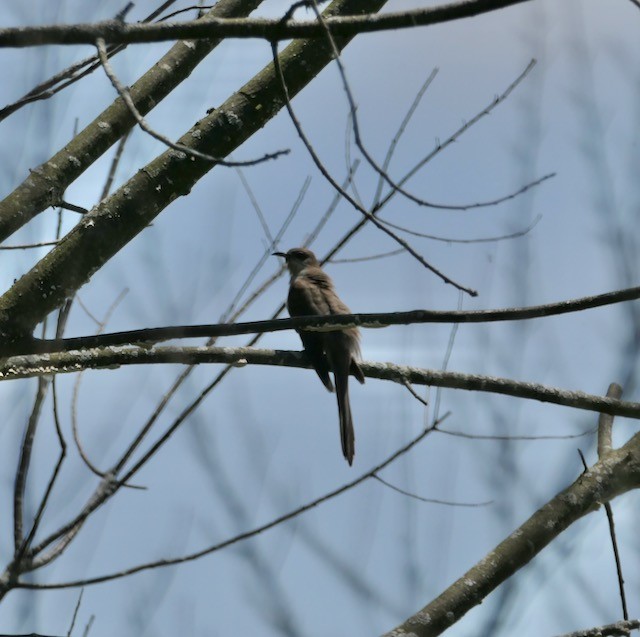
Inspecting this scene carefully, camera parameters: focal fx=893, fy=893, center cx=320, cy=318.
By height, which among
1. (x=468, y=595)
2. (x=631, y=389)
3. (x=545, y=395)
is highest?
(x=545, y=395)

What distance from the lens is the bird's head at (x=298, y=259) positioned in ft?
21.5

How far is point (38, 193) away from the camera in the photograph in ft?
10.4

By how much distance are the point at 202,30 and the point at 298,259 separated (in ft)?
14.4

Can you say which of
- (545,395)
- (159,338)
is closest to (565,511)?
(545,395)

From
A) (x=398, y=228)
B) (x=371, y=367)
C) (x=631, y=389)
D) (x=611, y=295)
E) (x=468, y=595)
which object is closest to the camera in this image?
(x=631, y=389)

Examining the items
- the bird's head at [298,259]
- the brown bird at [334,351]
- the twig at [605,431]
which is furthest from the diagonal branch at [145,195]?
the bird's head at [298,259]

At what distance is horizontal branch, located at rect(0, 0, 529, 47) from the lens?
2.13 m

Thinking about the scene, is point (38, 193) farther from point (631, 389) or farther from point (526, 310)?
point (631, 389)

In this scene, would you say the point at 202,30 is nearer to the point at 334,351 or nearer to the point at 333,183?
the point at 333,183

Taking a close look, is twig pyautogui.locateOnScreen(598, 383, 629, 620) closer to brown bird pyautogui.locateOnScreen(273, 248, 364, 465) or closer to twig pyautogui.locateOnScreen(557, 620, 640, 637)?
twig pyautogui.locateOnScreen(557, 620, 640, 637)

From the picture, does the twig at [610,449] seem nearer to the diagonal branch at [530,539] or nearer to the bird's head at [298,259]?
the diagonal branch at [530,539]

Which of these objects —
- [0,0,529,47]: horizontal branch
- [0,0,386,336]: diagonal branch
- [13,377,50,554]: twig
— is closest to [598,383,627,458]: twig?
[0,0,386,336]: diagonal branch

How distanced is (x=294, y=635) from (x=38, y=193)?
1760mm

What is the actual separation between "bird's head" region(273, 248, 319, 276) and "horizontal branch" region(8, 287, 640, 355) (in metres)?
3.46
